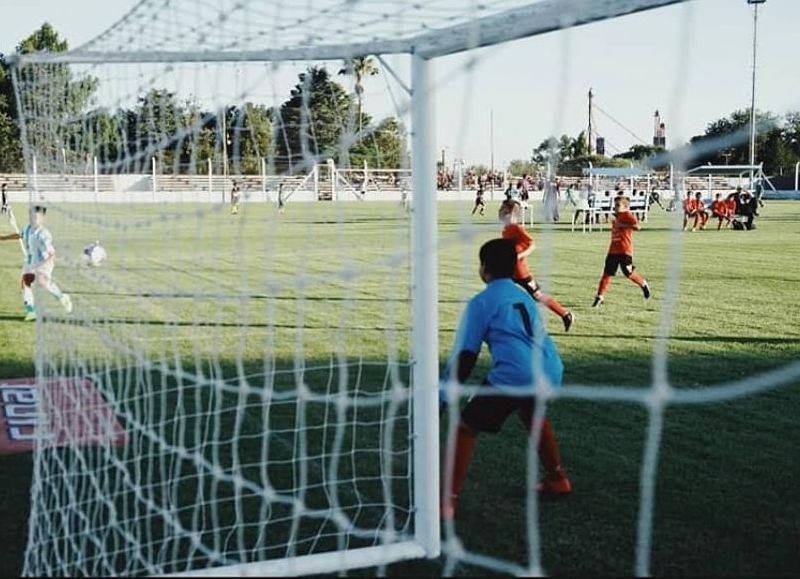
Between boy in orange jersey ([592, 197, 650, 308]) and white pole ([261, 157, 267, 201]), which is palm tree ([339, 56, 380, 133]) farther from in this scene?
boy in orange jersey ([592, 197, 650, 308])

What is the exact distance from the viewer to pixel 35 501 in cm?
471

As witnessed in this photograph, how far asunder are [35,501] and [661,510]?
121 inches

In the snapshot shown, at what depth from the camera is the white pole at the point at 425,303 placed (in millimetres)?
4316

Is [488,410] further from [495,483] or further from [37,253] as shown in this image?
[37,253]

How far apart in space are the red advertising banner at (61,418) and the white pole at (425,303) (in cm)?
191

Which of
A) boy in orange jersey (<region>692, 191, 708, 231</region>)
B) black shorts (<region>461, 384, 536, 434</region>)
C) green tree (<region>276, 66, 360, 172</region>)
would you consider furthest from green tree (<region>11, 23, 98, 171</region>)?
boy in orange jersey (<region>692, 191, 708, 231</region>)

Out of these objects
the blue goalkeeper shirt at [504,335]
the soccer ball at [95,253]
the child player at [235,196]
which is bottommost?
the blue goalkeeper shirt at [504,335]

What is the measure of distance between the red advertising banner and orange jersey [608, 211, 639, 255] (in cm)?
749

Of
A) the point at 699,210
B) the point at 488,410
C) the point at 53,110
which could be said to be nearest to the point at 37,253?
the point at 53,110

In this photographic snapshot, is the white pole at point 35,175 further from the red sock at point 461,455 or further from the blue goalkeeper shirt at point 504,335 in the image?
the red sock at point 461,455

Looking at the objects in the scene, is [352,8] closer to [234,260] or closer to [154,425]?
[154,425]

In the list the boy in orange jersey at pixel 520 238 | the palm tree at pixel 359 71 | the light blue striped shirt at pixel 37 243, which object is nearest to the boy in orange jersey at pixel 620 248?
the boy in orange jersey at pixel 520 238

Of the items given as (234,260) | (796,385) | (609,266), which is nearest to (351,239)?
(234,260)

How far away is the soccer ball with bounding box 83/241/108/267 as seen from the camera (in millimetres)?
6258
